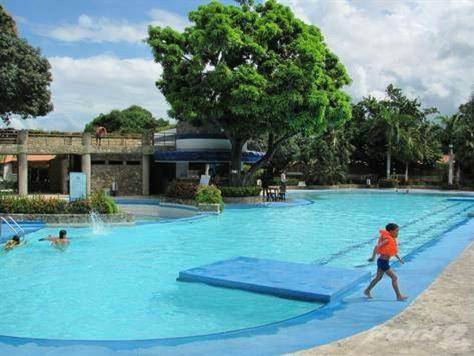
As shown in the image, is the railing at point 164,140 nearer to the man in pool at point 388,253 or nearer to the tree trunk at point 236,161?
the tree trunk at point 236,161

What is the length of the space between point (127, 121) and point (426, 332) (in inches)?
2647

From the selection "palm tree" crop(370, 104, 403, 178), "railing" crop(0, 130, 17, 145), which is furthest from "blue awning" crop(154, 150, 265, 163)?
"palm tree" crop(370, 104, 403, 178)

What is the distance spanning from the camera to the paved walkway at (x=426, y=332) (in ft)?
20.4

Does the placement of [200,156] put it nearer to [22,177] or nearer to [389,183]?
[22,177]

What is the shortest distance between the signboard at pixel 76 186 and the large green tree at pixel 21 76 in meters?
14.3

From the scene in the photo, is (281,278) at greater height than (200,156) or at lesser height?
lesser

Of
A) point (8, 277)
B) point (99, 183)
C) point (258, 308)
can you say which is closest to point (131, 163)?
point (99, 183)

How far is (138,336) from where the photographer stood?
7660 millimetres

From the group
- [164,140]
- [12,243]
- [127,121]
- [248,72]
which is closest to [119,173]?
[164,140]

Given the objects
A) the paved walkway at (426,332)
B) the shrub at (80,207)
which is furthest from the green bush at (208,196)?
the paved walkway at (426,332)

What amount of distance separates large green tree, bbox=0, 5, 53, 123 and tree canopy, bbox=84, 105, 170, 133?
3340cm

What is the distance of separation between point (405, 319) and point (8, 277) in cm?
→ 862

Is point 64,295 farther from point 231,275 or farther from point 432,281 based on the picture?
point 432,281

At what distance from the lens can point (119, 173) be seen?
34906 millimetres
